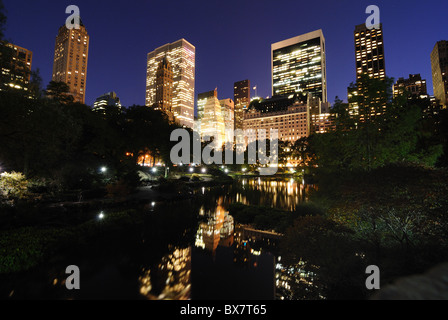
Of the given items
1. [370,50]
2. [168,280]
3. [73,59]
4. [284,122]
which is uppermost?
[370,50]

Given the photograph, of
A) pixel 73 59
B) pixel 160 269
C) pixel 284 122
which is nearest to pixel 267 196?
pixel 160 269

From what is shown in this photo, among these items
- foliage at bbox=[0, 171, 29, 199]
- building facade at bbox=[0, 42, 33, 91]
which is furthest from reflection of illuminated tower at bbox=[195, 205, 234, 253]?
foliage at bbox=[0, 171, 29, 199]

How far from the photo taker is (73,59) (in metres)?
147

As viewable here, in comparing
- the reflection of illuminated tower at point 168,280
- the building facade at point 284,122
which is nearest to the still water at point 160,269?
the reflection of illuminated tower at point 168,280

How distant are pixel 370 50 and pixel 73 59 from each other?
9652 inches

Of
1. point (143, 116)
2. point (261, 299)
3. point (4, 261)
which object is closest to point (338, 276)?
point (261, 299)

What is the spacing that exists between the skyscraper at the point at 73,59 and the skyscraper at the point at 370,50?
739ft

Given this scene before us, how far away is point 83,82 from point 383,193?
18863 centimetres

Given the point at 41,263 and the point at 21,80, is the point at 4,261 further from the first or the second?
the point at 21,80

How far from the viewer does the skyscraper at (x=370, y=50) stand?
182 metres

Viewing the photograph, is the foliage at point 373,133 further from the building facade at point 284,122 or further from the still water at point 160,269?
the building facade at point 284,122

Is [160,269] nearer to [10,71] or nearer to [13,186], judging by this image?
[10,71]

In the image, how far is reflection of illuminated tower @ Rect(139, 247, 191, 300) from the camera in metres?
6.93
